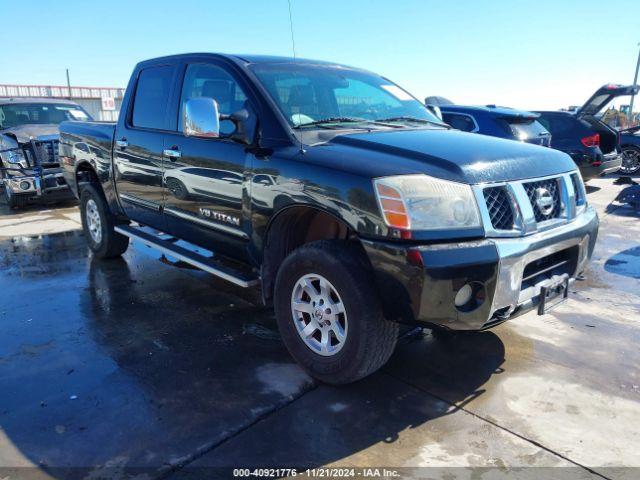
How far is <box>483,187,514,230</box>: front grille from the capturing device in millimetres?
2740

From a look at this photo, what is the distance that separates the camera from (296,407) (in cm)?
292

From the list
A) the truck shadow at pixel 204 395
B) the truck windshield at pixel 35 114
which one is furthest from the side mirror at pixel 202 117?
the truck windshield at pixel 35 114

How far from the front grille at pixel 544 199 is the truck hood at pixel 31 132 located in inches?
328

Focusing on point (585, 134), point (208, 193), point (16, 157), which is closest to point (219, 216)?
point (208, 193)

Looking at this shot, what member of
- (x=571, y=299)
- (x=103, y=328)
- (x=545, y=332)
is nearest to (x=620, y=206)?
(x=571, y=299)

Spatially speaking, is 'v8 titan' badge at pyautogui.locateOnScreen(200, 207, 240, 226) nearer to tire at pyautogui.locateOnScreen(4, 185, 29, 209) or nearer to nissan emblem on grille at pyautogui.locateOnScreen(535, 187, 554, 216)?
nissan emblem on grille at pyautogui.locateOnScreen(535, 187, 554, 216)

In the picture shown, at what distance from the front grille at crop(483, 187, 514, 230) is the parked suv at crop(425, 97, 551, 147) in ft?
17.5

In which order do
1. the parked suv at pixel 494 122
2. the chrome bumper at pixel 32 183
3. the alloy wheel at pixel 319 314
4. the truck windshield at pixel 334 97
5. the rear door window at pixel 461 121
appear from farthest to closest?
the chrome bumper at pixel 32 183 → the rear door window at pixel 461 121 → the parked suv at pixel 494 122 → the truck windshield at pixel 334 97 → the alloy wheel at pixel 319 314

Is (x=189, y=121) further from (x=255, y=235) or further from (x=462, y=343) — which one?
(x=462, y=343)

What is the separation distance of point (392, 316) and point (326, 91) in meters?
1.94

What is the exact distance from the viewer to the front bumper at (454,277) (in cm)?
253

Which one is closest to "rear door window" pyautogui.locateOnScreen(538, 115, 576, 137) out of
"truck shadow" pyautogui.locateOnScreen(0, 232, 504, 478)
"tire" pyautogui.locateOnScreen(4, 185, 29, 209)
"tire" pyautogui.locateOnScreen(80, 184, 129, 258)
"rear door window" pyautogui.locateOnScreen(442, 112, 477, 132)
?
"rear door window" pyautogui.locateOnScreen(442, 112, 477, 132)

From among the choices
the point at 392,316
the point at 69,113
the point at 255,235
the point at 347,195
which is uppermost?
the point at 69,113

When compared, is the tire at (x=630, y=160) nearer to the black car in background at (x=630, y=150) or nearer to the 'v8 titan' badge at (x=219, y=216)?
the black car in background at (x=630, y=150)
